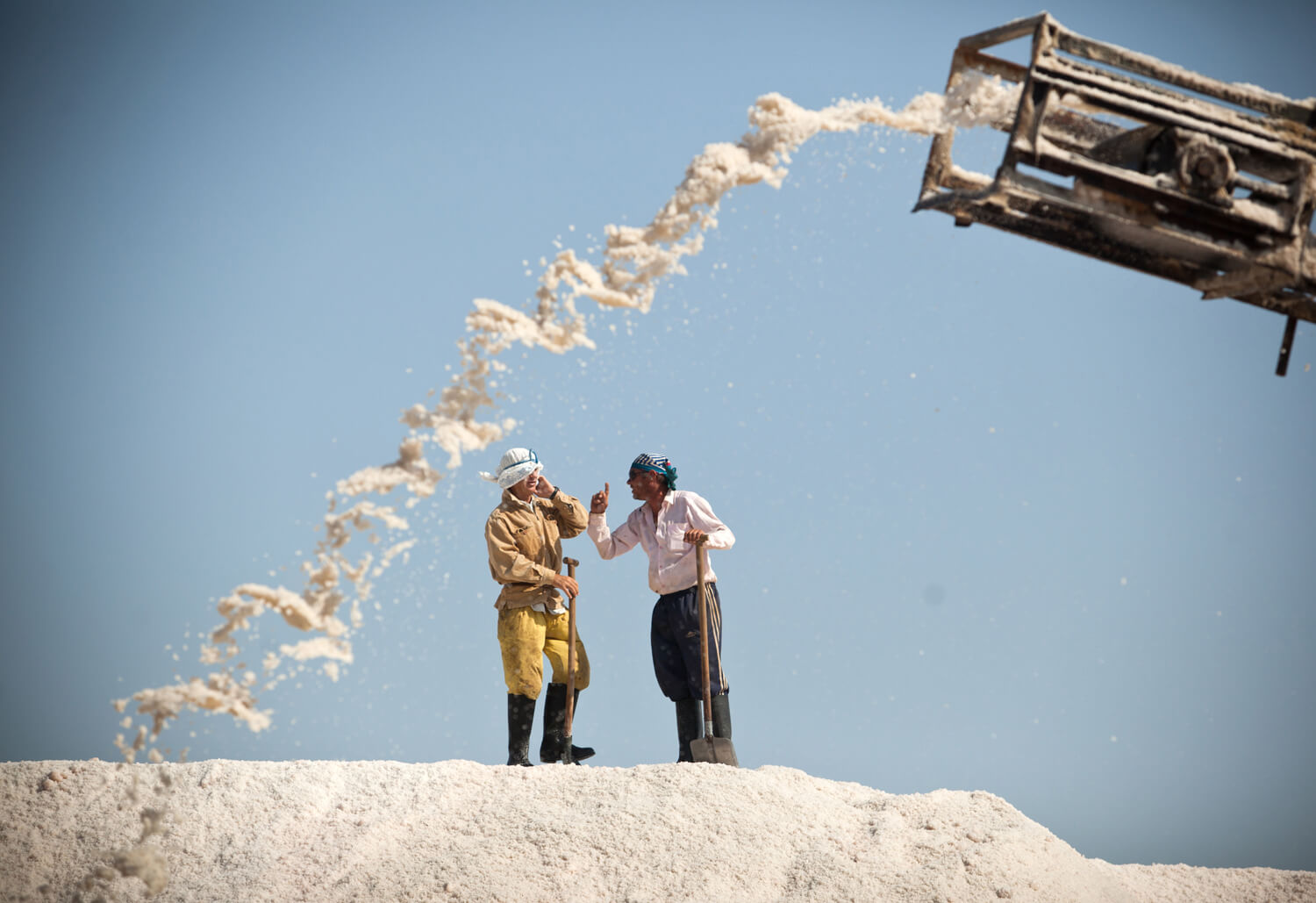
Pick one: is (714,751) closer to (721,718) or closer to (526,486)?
(721,718)

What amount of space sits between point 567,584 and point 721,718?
3.65 feet

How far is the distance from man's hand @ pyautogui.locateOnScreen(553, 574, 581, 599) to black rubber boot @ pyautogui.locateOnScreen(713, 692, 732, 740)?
0.97 metres

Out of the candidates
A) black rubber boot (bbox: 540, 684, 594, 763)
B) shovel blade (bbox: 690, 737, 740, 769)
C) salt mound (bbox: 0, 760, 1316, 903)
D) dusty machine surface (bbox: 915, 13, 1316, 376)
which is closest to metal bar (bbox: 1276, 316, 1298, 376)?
dusty machine surface (bbox: 915, 13, 1316, 376)

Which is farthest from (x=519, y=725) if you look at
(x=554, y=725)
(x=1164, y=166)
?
(x=1164, y=166)

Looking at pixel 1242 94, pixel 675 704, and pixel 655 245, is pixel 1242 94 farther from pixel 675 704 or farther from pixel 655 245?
pixel 675 704

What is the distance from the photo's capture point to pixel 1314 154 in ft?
15.6

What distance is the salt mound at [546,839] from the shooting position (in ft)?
16.0

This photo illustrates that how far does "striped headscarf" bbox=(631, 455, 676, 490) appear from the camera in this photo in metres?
6.23

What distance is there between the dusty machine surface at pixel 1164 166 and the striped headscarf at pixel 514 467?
273cm

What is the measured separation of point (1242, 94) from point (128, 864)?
620 cm

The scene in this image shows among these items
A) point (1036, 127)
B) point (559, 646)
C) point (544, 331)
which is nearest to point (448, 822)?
point (559, 646)

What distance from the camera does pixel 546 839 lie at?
16.8 ft

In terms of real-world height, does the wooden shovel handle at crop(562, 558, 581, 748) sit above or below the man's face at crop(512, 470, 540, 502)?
below

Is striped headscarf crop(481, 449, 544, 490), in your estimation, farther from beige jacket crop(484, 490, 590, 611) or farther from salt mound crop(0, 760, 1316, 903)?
salt mound crop(0, 760, 1316, 903)
